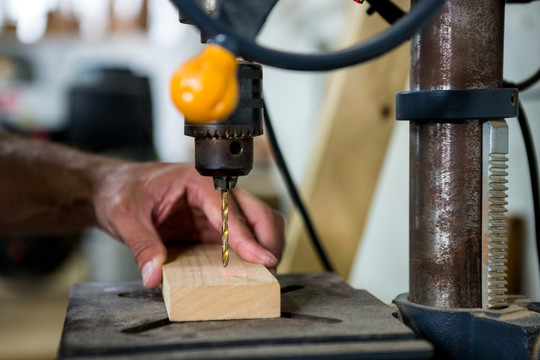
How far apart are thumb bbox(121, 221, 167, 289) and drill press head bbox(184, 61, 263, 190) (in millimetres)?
161

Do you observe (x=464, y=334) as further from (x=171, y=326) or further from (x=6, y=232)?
(x=6, y=232)

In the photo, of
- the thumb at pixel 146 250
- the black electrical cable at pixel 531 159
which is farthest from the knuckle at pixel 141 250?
the black electrical cable at pixel 531 159

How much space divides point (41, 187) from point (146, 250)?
525 millimetres

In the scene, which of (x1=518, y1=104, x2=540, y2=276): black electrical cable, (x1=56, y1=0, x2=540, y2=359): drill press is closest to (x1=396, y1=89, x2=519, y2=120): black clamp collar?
(x1=56, y1=0, x2=540, y2=359): drill press

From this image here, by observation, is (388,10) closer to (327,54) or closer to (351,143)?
(327,54)

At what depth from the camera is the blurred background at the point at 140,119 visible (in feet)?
4.02

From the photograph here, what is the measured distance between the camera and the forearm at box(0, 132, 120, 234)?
1068 millimetres

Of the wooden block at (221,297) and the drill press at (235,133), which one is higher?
the drill press at (235,133)

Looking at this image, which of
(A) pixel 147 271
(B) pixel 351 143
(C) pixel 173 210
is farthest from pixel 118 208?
(B) pixel 351 143

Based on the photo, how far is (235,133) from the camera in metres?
0.53

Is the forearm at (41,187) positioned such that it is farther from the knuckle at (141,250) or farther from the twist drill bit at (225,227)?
the twist drill bit at (225,227)

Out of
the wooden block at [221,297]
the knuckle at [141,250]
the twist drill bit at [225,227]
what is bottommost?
the wooden block at [221,297]

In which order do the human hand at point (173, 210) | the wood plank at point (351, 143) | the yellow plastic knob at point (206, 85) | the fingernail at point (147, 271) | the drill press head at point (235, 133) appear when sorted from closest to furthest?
the yellow plastic knob at point (206, 85) < the drill press head at point (235, 133) < the fingernail at point (147, 271) < the human hand at point (173, 210) < the wood plank at point (351, 143)

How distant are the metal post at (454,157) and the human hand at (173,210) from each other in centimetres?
22
